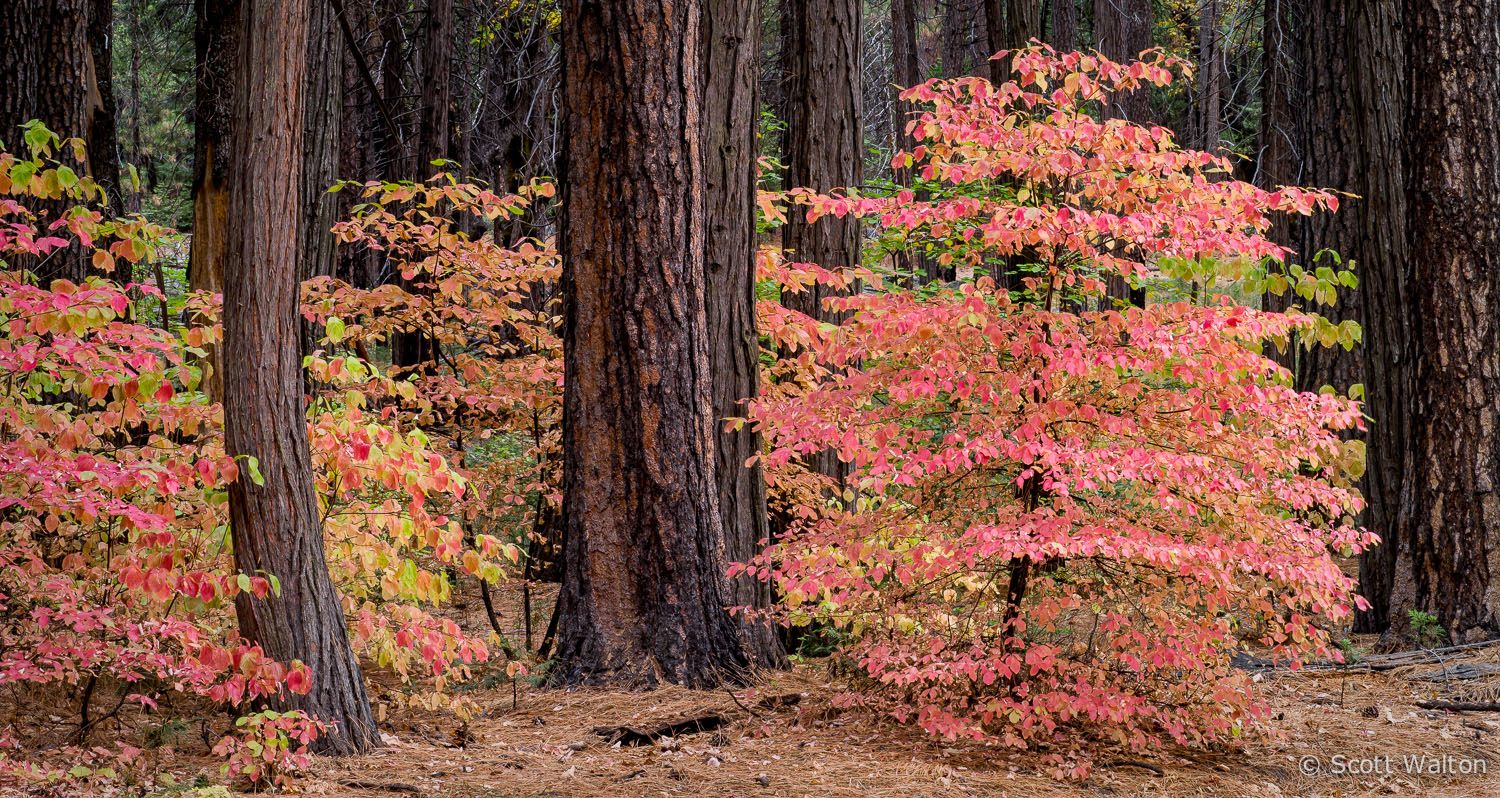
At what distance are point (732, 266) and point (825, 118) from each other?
7.61ft

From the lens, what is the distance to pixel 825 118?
25.2ft

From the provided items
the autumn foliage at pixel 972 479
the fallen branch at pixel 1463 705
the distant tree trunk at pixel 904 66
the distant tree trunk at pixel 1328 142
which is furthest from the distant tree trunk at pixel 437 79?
the fallen branch at pixel 1463 705

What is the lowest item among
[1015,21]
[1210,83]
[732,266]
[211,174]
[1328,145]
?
[732,266]

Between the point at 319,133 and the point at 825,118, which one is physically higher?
the point at 825,118

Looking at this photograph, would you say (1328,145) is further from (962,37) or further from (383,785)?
(962,37)

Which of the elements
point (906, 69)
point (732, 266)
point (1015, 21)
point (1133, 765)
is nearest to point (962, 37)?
point (906, 69)

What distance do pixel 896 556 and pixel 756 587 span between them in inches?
77.4

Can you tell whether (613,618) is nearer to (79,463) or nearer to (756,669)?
(756,669)

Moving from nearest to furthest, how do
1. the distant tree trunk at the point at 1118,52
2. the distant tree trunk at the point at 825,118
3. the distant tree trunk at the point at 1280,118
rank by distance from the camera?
the distant tree trunk at the point at 825,118 < the distant tree trunk at the point at 1280,118 < the distant tree trunk at the point at 1118,52

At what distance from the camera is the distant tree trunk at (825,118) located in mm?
7578

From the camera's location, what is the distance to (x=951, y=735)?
13.4 feet

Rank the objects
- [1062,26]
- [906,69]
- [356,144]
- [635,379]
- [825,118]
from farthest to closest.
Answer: [906,69] → [356,144] → [1062,26] → [825,118] → [635,379]

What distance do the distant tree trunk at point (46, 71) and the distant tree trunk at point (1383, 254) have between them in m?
7.28

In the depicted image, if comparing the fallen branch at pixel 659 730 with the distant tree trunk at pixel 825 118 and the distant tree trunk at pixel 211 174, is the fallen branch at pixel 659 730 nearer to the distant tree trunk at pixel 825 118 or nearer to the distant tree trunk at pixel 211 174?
the distant tree trunk at pixel 825 118
